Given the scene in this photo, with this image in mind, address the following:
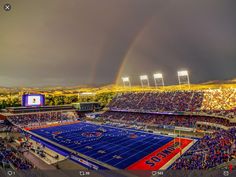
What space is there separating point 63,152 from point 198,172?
21892 millimetres

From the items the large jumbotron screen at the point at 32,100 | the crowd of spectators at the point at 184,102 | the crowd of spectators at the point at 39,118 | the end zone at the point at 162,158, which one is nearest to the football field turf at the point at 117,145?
the end zone at the point at 162,158

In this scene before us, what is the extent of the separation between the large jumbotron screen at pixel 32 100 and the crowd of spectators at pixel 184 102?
2527 cm

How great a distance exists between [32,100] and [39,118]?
248 inches

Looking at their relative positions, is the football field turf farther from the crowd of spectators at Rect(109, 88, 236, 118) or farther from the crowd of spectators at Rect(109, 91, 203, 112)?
the crowd of spectators at Rect(109, 91, 203, 112)

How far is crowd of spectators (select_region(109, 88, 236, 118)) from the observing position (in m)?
46.0

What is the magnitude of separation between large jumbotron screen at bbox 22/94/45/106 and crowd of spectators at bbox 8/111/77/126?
379 centimetres

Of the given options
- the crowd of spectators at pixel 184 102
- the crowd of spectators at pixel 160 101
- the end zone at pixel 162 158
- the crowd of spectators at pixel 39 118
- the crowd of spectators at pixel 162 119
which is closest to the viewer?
the end zone at pixel 162 158

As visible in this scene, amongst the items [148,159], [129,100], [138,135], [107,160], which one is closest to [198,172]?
[148,159]

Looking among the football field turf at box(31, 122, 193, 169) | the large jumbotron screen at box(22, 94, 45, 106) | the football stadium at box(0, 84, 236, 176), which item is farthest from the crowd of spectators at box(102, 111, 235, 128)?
the large jumbotron screen at box(22, 94, 45, 106)

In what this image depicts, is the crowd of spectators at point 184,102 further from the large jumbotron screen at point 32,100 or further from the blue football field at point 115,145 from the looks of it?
the large jumbotron screen at point 32,100

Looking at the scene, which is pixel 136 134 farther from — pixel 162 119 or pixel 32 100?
pixel 32 100

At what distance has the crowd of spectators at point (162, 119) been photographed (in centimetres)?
4438

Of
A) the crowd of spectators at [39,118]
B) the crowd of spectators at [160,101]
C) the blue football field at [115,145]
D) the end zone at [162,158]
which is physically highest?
the crowd of spectators at [160,101]

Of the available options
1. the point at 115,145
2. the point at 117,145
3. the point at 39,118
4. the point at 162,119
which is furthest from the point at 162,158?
the point at 39,118
